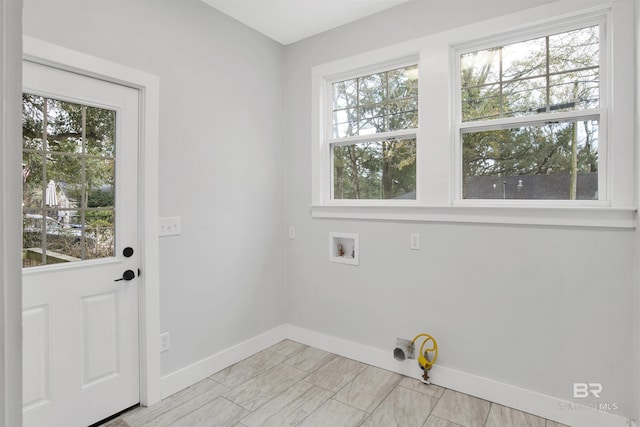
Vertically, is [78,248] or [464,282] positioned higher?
[78,248]

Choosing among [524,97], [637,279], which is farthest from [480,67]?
[637,279]

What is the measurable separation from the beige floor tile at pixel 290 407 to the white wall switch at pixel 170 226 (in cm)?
127

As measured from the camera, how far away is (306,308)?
313 cm

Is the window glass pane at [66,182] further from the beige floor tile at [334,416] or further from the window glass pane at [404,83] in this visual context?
the window glass pane at [404,83]

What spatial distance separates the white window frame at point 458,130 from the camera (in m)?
1.87

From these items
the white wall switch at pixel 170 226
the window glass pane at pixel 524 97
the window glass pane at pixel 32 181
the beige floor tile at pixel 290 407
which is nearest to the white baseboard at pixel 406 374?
the beige floor tile at pixel 290 407

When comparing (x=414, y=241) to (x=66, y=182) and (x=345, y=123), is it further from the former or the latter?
(x=66, y=182)

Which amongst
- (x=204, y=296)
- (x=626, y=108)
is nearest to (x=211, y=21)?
(x=204, y=296)

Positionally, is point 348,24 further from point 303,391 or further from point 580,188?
point 303,391

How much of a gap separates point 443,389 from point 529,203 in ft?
4.54

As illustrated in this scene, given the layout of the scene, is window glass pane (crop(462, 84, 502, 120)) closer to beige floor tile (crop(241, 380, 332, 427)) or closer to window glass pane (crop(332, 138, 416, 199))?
window glass pane (crop(332, 138, 416, 199))

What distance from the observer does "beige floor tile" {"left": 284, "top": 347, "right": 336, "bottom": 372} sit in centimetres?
271

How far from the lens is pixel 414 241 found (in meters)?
2.54
